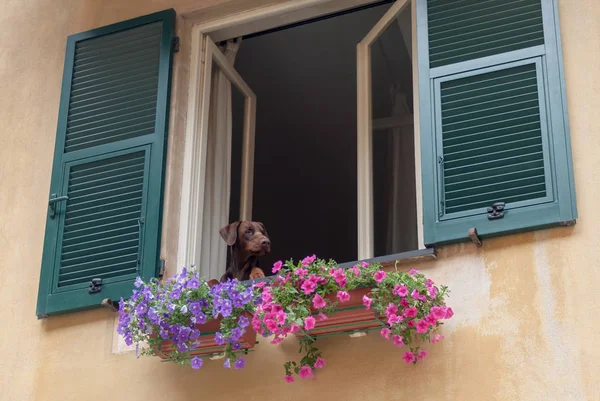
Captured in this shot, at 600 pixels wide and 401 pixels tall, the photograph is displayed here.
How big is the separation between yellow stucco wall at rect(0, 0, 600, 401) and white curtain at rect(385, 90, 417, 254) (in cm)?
83

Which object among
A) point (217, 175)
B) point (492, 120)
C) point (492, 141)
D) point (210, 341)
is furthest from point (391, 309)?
point (217, 175)

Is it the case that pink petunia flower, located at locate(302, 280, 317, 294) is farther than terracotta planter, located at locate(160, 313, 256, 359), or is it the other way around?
terracotta planter, located at locate(160, 313, 256, 359)

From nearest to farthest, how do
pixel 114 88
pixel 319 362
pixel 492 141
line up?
pixel 319 362 → pixel 492 141 → pixel 114 88

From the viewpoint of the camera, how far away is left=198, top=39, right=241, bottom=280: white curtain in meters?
6.23

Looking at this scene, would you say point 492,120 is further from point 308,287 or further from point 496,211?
point 308,287

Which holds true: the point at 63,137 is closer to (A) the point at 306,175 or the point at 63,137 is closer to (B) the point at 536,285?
(B) the point at 536,285

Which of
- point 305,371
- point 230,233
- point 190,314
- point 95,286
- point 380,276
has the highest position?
point 230,233

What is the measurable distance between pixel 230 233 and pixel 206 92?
3.33 feet

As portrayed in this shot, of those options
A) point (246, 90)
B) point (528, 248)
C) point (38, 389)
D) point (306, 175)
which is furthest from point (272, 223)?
point (528, 248)

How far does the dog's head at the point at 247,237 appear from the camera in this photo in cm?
576

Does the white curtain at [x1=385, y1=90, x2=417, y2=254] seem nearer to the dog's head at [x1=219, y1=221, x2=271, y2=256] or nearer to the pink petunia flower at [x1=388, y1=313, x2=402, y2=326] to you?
the dog's head at [x1=219, y1=221, x2=271, y2=256]

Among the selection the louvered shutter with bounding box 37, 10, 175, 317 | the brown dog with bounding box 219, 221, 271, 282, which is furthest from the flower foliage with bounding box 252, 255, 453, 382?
the louvered shutter with bounding box 37, 10, 175, 317

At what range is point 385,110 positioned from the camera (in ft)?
20.9

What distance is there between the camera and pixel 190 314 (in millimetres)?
5113
